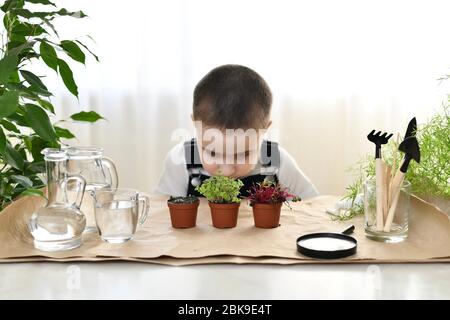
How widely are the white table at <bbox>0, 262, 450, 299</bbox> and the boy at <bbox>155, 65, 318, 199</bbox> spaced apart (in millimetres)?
532

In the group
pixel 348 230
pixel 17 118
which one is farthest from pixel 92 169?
pixel 348 230

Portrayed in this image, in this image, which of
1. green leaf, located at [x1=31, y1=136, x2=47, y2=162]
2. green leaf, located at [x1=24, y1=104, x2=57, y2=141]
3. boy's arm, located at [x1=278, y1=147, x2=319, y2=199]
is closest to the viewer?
green leaf, located at [x1=24, y1=104, x2=57, y2=141]

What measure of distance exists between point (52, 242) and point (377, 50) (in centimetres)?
189

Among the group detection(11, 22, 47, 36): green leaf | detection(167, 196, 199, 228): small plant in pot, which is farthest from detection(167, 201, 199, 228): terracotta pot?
detection(11, 22, 47, 36): green leaf

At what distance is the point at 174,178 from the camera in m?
1.79

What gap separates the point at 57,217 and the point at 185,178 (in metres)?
0.78

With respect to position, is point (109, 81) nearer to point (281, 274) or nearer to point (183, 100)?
point (183, 100)

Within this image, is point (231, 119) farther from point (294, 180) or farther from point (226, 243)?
point (226, 243)

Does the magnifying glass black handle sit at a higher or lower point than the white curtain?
lower

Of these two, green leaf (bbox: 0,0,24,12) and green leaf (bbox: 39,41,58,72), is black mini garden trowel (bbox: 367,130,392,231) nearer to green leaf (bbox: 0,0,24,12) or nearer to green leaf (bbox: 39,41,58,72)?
green leaf (bbox: 39,41,58,72)

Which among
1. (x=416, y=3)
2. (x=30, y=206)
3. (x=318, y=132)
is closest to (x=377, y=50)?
(x=416, y=3)

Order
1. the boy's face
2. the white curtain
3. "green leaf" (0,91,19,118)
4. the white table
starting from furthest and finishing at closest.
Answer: the white curtain
the boy's face
"green leaf" (0,91,19,118)
the white table

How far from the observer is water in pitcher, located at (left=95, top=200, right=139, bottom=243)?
1.09m

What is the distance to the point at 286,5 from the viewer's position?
2488mm
